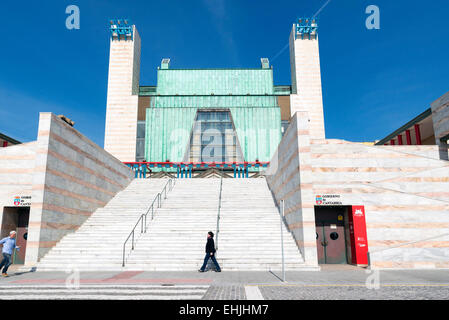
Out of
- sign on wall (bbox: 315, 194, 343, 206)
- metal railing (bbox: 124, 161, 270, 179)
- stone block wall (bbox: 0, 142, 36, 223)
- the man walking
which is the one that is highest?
metal railing (bbox: 124, 161, 270, 179)

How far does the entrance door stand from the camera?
51.8 ft

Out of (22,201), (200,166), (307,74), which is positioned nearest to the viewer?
(22,201)

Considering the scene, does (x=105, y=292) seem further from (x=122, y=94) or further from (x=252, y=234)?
(x=122, y=94)

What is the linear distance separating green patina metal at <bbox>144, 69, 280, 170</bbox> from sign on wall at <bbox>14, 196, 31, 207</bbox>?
24607mm

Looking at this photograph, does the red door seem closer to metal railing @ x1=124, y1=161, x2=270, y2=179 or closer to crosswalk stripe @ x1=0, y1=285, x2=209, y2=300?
crosswalk stripe @ x1=0, y1=285, x2=209, y2=300

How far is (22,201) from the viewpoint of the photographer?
1620cm

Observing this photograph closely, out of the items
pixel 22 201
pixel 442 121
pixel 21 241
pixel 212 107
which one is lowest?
pixel 21 241

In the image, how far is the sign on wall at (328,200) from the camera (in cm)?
1536

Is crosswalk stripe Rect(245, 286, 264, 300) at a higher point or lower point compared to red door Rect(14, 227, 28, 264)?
lower

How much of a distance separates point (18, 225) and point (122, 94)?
30.1 meters

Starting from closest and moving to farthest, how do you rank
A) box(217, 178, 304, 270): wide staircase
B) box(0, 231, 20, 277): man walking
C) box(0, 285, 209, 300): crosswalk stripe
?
box(0, 285, 209, 300): crosswalk stripe → box(0, 231, 20, 277): man walking → box(217, 178, 304, 270): wide staircase

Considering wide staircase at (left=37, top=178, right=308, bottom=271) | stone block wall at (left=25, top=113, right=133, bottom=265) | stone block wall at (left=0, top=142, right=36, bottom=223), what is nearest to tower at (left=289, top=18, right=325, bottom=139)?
wide staircase at (left=37, top=178, right=308, bottom=271)

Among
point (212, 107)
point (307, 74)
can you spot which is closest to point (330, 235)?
point (212, 107)

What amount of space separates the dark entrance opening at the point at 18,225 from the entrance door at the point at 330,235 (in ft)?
46.5
